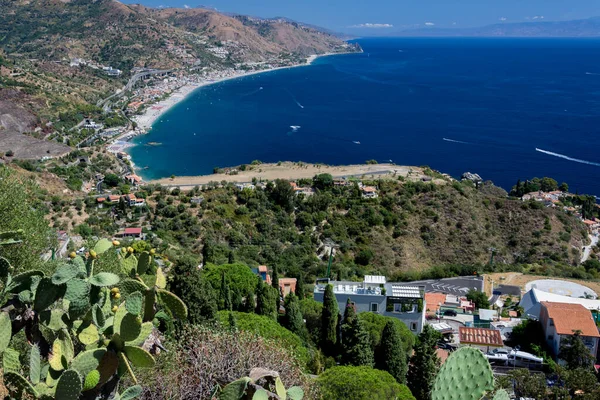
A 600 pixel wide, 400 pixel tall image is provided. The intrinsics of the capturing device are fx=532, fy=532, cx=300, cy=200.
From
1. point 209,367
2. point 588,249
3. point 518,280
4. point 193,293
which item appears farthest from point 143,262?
point 588,249

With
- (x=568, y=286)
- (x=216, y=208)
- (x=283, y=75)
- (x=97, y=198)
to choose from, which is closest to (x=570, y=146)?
(x=568, y=286)

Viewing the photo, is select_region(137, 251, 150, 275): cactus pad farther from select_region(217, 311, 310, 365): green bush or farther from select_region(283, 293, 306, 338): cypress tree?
select_region(283, 293, 306, 338): cypress tree

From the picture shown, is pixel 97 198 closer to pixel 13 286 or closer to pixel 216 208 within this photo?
pixel 216 208

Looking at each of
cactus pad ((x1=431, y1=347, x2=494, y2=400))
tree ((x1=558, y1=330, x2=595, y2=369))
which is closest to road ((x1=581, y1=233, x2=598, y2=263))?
tree ((x1=558, y1=330, x2=595, y2=369))

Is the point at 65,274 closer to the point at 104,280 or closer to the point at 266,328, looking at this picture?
the point at 104,280

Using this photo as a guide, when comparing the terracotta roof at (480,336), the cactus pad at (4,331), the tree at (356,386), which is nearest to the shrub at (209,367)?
the tree at (356,386)
